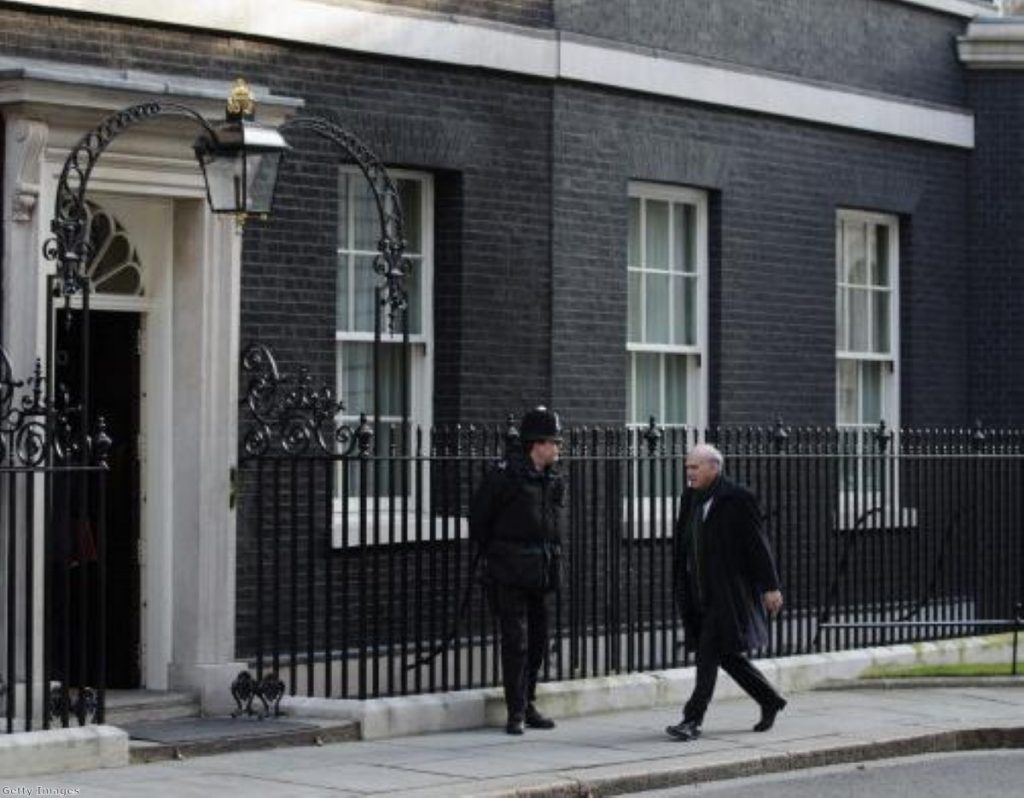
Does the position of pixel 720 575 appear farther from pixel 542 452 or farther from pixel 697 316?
pixel 697 316

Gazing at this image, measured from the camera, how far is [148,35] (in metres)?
15.9

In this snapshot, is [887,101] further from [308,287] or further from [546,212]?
[308,287]

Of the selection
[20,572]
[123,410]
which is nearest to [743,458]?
[123,410]

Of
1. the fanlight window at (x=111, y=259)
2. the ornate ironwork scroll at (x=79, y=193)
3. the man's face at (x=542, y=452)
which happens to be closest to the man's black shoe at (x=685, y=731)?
the man's face at (x=542, y=452)

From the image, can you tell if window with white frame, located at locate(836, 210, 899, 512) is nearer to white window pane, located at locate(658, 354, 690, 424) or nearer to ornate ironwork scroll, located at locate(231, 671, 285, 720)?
white window pane, located at locate(658, 354, 690, 424)

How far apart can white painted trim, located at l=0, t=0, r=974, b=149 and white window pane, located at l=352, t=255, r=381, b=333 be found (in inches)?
52.7

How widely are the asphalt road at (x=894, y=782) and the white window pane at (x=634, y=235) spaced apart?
18.1 feet

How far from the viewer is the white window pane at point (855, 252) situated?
22281 millimetres

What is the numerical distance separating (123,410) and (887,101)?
841 centimetres

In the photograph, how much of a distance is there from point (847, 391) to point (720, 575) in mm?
7108

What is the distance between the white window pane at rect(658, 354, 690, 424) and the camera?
20422 mm

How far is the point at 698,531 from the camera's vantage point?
15508mm

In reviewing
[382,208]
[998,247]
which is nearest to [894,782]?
[382,208]

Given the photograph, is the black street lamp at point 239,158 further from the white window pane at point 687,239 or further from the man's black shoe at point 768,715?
the white window pane at point 687,239
